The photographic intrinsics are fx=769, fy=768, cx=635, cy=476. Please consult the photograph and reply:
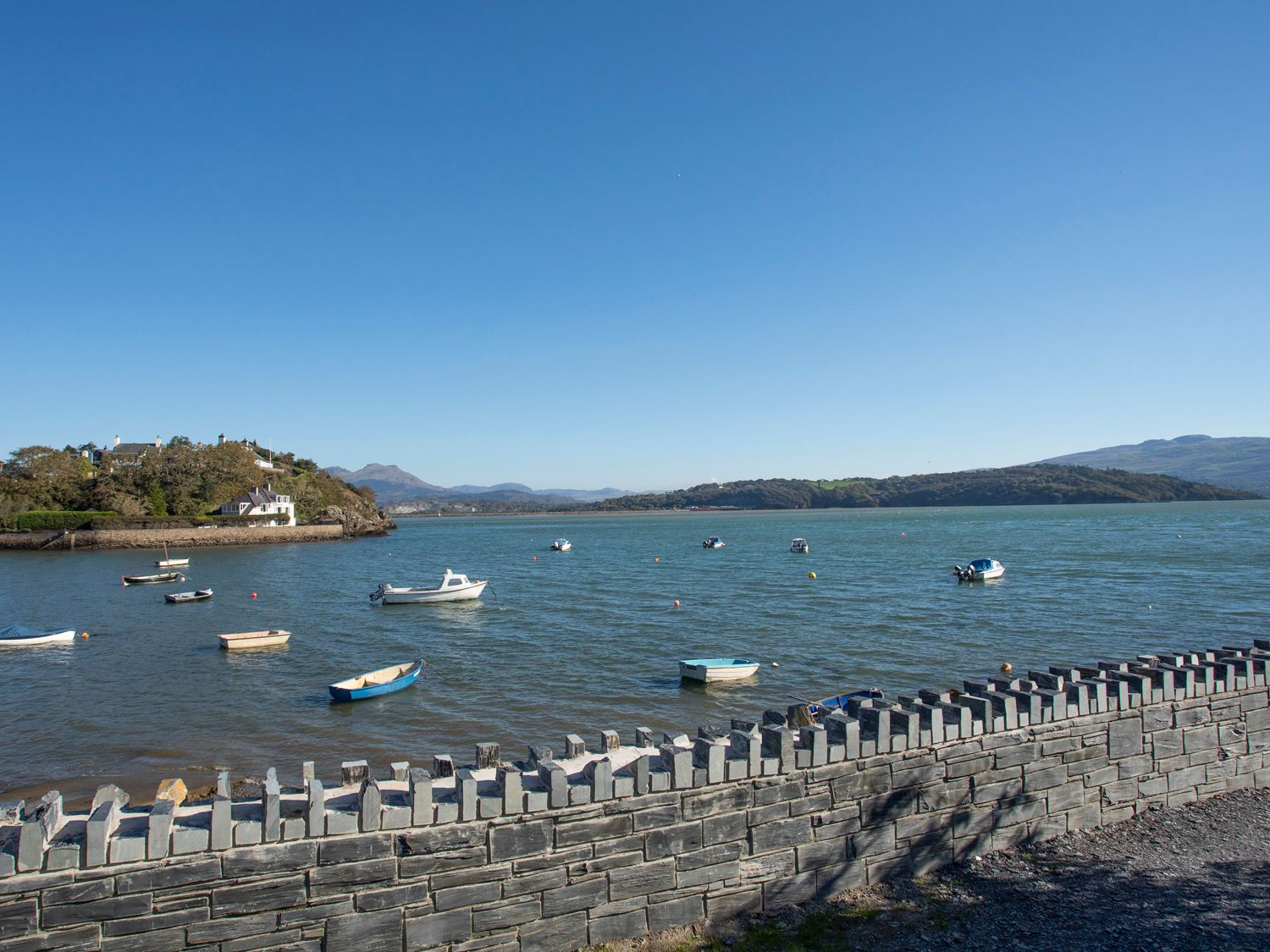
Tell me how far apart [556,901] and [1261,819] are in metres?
8.96

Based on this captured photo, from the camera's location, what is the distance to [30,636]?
28969mm

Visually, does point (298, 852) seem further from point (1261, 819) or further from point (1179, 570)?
point (1179, 570)

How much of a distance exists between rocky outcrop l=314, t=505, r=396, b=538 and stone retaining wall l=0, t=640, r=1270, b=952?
112252 millimetres

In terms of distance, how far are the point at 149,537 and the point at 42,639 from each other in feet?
213

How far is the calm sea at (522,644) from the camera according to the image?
57.9 feet

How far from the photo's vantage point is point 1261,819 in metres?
9.55

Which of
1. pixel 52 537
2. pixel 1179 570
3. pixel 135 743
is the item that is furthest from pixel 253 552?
pixel 1179 570

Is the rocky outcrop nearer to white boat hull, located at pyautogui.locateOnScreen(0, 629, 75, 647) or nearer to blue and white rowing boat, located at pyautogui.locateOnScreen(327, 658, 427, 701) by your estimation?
white boat hull, located at pyautogui.locateOnScreen(0, 629, 75, 647)

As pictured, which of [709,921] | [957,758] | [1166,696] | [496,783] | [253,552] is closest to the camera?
[496,783]

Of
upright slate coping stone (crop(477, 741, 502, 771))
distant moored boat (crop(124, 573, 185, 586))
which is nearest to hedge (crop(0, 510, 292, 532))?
distant moored boat (crop(124, 573, 185, 586))

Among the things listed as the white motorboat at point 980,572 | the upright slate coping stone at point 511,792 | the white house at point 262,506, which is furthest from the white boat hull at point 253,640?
the white house at point 262,506

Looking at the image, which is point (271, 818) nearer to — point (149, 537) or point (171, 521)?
point (149, 537)

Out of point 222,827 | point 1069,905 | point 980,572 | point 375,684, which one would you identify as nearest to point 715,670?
point 375,684

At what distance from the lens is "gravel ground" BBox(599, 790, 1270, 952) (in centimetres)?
730
